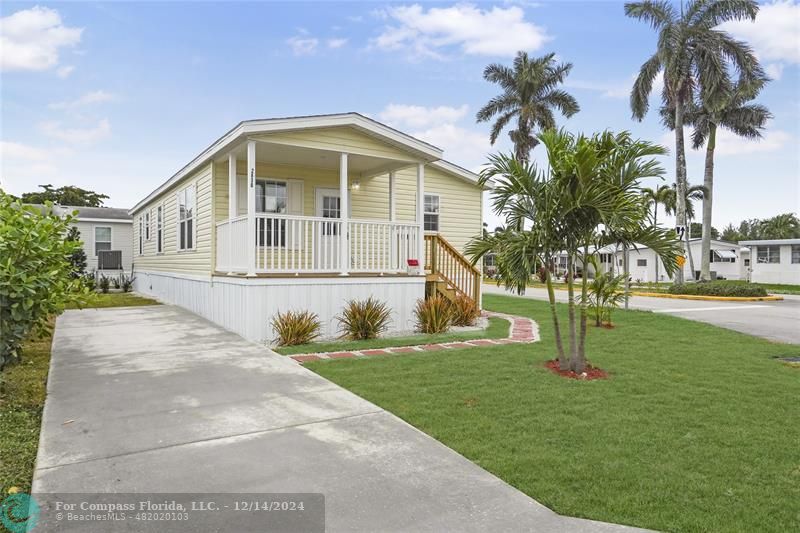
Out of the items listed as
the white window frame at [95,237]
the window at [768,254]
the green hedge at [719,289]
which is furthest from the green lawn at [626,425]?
the window at [768,254]

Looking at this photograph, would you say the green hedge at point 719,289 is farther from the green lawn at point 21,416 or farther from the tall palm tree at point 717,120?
the green lawn at point 21,416

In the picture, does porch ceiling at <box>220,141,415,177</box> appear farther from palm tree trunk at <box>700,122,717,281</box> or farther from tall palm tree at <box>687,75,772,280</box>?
palm tree trunk at <box>700,122,717,281</box>

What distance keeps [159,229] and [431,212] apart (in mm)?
9142

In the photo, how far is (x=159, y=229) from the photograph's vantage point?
16.4 meters

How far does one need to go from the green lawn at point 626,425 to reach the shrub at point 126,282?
17.2 m

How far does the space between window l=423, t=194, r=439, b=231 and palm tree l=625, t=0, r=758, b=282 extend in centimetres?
1351

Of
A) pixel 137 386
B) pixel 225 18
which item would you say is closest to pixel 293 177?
pixel 225 18

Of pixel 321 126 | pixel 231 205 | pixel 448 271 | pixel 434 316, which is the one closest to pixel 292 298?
pixel 231 205

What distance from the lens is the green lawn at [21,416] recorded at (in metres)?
3.17

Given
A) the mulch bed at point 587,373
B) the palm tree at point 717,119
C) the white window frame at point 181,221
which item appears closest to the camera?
the mulch bed at point 587,373

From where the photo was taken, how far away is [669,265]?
5727 millimetres

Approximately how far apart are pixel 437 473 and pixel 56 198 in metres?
48.7

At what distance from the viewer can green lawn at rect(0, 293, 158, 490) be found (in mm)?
3165

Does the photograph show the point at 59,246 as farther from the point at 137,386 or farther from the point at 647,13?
the point at 647,13
